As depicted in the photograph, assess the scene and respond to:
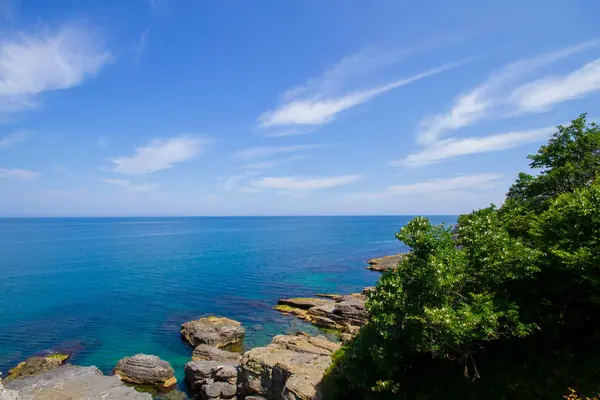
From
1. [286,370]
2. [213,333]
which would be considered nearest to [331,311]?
[213,333]

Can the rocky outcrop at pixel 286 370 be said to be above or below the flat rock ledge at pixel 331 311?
above

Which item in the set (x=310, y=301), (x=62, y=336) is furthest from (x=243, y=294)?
(x=62, y=336)

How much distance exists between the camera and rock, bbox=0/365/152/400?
79.5ft

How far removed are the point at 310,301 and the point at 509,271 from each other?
135ft

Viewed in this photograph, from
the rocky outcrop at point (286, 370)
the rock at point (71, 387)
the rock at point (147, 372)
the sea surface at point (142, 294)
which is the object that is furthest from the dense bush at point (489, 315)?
the sea surface at point (142, 294)

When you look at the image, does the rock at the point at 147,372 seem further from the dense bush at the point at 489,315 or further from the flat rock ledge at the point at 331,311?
the dense bush at the point at 489,315

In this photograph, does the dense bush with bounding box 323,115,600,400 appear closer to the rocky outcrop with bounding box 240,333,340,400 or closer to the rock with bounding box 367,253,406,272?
the rocky outcrop with bounding box 240,333,340,400

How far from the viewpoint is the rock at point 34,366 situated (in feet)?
103

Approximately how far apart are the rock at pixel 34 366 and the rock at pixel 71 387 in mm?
6301

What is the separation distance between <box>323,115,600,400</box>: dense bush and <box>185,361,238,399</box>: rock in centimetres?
1486

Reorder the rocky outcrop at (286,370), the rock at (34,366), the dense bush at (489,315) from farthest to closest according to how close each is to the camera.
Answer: the rock at (34,366) < the rocky outcrop at (286,370) < the dense bush at (489,315)

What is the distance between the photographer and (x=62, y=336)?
41812 mm

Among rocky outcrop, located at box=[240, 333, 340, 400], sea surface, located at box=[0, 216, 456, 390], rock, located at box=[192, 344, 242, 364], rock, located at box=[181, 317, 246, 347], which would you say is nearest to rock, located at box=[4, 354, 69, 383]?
sea surface, located at box=[0, 216, 456, 390]

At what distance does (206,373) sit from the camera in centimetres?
3072
